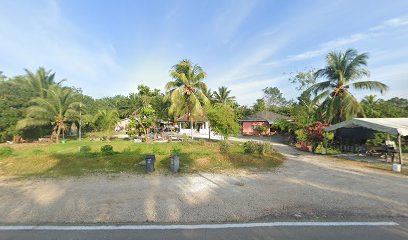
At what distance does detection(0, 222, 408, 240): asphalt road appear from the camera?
3.63 metres

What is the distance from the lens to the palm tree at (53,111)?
2091cm

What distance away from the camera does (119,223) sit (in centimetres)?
415

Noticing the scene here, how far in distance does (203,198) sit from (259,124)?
95.4ft

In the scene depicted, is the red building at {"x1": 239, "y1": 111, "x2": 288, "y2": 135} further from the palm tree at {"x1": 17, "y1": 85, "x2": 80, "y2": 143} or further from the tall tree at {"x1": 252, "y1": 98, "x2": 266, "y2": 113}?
the palm tree at {"x1": 17, "y1": 85, "x2": 80, "y2": 143}

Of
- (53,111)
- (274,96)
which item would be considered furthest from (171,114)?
(274,96)

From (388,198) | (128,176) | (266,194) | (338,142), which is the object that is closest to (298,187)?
(266,194)

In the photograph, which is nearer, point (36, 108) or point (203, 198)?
point (203, 198)

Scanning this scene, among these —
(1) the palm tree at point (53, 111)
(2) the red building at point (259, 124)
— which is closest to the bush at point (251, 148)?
(1) the palm tree at point (53, 111)

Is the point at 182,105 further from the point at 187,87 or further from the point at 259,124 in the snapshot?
the point at 259,124

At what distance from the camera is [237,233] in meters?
3.75

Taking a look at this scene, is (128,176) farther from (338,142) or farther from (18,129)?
(18,129)

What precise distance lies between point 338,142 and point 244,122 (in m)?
18.2

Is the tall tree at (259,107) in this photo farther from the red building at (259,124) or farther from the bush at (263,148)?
the bush at (263,148)

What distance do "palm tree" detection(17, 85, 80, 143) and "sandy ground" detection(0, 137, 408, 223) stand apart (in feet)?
55.4
